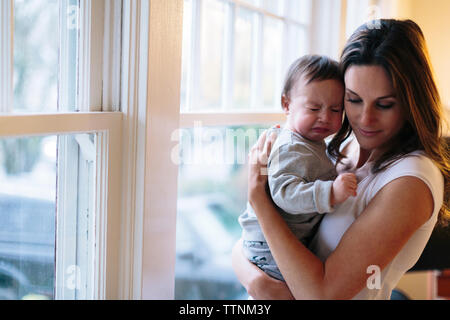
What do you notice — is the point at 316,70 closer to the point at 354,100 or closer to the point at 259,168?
the point at 354,100

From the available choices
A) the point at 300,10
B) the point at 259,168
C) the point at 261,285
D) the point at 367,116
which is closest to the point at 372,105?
the point at 367,116

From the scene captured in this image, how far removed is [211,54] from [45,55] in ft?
2.11

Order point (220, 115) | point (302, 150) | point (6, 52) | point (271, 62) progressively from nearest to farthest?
point (6, 52), point (302, 150), point (220, 115), point (271, 62)

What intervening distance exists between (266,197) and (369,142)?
263mm

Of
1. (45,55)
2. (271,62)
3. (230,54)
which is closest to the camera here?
(45,55)

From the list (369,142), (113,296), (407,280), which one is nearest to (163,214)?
(113,296)

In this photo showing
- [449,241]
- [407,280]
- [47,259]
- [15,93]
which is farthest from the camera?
[407,280]

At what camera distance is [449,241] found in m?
2.20

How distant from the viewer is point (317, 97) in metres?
1.11

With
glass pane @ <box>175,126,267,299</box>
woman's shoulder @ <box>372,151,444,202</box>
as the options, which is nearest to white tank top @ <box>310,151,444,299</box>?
woman's shoulder @ <box>372,151,444,202</box>

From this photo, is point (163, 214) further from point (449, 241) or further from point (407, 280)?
point (407, 280)

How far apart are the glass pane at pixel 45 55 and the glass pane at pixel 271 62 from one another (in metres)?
0.93

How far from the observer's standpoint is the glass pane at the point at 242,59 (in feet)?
5.19

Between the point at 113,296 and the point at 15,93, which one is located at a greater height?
the point at 15,93
